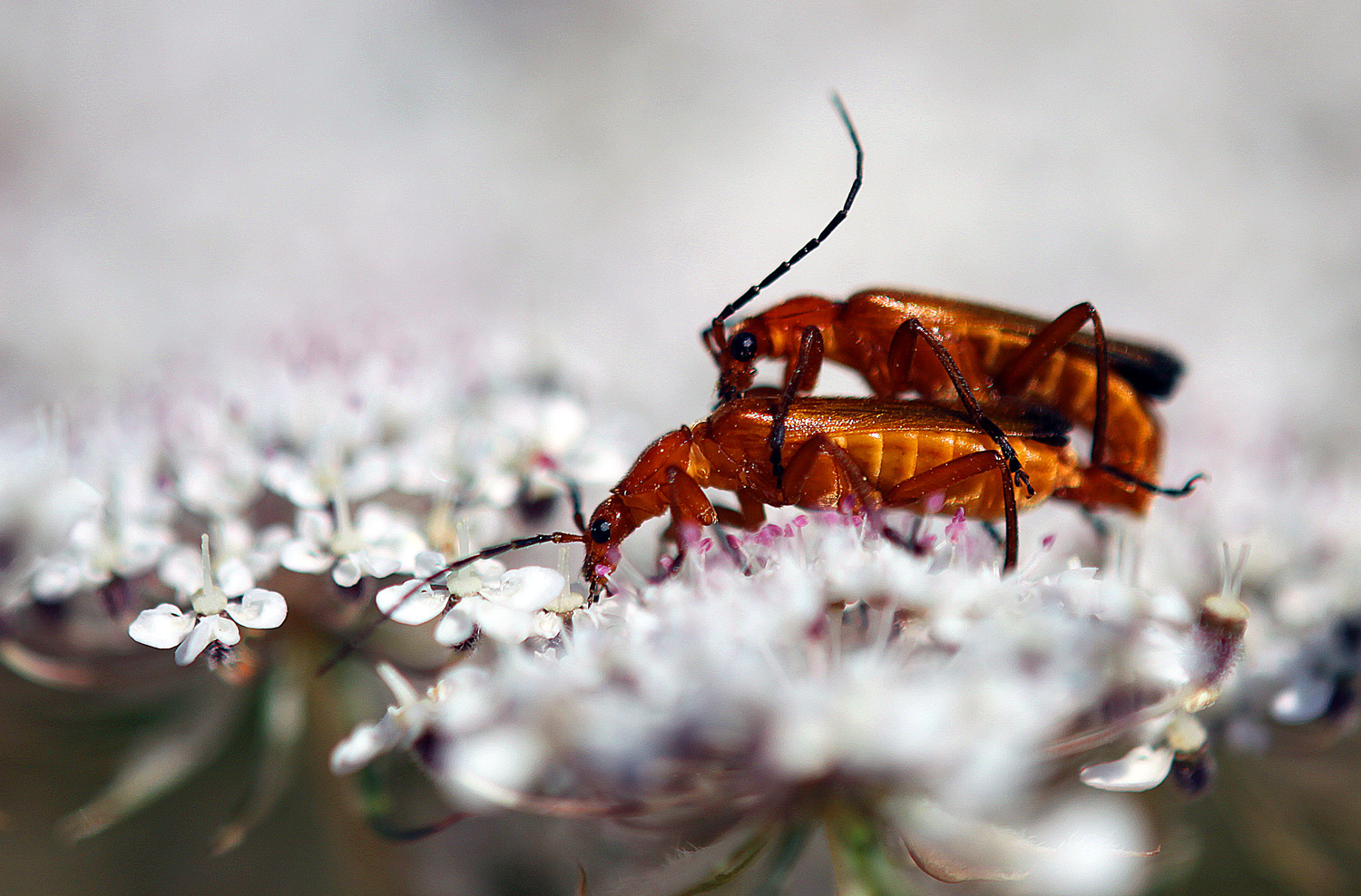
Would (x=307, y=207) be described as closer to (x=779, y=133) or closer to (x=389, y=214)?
(x=389, y=214)

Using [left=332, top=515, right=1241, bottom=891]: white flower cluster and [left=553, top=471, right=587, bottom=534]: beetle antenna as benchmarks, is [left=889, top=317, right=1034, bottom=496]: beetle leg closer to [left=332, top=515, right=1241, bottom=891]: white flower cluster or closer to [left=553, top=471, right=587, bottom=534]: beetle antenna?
[left=332, top=515, right=1241, bottom=891]: white flower cluster

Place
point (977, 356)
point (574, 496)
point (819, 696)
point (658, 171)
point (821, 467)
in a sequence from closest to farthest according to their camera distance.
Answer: point (819, 696)
point (821, 467)
point (574, 496)
point (977, 356)
point (658, 171)

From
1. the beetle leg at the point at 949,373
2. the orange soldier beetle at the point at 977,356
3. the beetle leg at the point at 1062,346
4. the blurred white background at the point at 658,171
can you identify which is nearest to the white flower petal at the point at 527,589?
the orange soldier beetle at the point at 977,356

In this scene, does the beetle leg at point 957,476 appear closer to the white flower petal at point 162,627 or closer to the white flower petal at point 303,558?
the white flower petal at point 303,558

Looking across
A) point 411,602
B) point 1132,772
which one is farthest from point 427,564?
point 1132,772

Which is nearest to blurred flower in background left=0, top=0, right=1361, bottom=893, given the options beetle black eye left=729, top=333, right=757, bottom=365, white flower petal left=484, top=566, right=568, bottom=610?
white flower petal left=484, top=566, right=568, bottom=610

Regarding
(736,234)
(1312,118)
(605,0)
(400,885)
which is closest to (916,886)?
(400,885)

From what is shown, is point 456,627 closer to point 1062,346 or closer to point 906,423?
point 906,423
